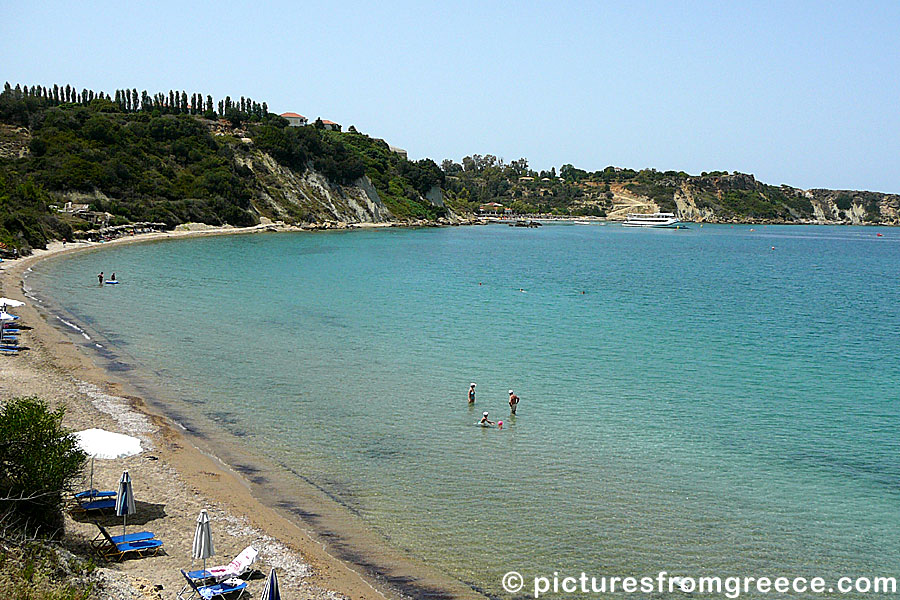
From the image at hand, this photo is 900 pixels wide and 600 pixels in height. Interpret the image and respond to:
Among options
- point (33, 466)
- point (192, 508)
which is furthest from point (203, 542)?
point (192, 508)

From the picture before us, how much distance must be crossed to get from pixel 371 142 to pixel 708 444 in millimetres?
184599

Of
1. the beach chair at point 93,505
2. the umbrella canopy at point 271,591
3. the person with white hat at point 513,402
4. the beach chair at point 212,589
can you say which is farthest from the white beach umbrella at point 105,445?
the person with white hat at point 513,402

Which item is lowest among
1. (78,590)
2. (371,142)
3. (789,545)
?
(789,545)

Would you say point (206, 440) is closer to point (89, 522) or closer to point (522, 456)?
point (89, 522)

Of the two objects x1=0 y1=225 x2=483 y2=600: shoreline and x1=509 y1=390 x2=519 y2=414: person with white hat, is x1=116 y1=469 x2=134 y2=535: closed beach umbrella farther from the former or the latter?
x1=509 y1=390 x2=519 y2=414: person with white hat

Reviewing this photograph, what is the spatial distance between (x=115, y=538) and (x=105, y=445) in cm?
264

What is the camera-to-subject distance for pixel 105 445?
16.1 m

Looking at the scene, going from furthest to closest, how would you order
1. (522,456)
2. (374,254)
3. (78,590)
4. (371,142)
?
(371,142)
(374,254)
(522,456)
(78,590)

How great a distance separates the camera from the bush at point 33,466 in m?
12.4

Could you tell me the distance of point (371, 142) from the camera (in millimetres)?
198500

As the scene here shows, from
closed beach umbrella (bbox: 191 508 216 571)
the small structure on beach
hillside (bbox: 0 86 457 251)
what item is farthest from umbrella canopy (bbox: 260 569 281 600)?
the small structure on beach

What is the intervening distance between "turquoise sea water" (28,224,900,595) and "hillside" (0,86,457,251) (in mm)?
37719

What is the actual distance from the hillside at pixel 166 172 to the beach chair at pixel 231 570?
61.3 metres

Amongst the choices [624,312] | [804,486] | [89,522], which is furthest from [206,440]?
[624,312]
